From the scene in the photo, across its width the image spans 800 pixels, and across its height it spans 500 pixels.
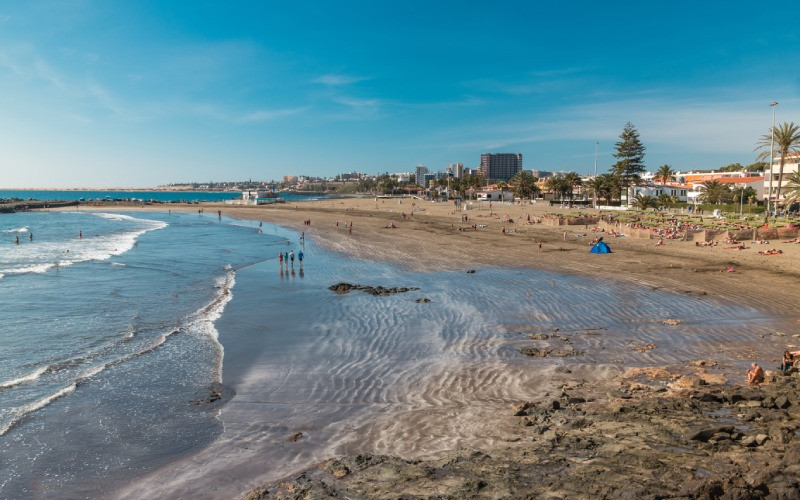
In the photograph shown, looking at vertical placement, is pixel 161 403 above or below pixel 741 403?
below

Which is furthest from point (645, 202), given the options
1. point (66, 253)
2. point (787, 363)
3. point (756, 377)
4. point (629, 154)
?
point (66, 253)

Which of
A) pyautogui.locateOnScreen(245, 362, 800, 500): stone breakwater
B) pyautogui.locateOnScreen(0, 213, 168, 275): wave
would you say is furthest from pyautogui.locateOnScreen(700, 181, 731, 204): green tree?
pyautogui.locateOnScreen(0, 213, 168, 275): wave

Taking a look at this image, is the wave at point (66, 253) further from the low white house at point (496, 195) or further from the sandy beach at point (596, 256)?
the low white house at point (496, 195)

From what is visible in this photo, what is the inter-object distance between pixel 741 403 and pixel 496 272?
18.8m

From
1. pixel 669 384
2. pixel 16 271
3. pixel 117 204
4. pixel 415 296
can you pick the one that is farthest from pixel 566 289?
pixel 117 204

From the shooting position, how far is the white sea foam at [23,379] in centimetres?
1189

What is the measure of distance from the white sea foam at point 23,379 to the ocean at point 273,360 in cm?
7

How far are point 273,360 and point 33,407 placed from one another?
5.49m

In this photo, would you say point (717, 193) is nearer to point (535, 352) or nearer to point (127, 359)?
point (535, 352)

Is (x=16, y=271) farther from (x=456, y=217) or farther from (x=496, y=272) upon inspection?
(x=456, y=217)

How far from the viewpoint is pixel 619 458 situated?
6.80 metres

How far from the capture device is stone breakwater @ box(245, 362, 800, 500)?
5945 mm

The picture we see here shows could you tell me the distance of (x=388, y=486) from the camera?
6.93m

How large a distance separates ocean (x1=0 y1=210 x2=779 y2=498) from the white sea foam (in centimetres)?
7
